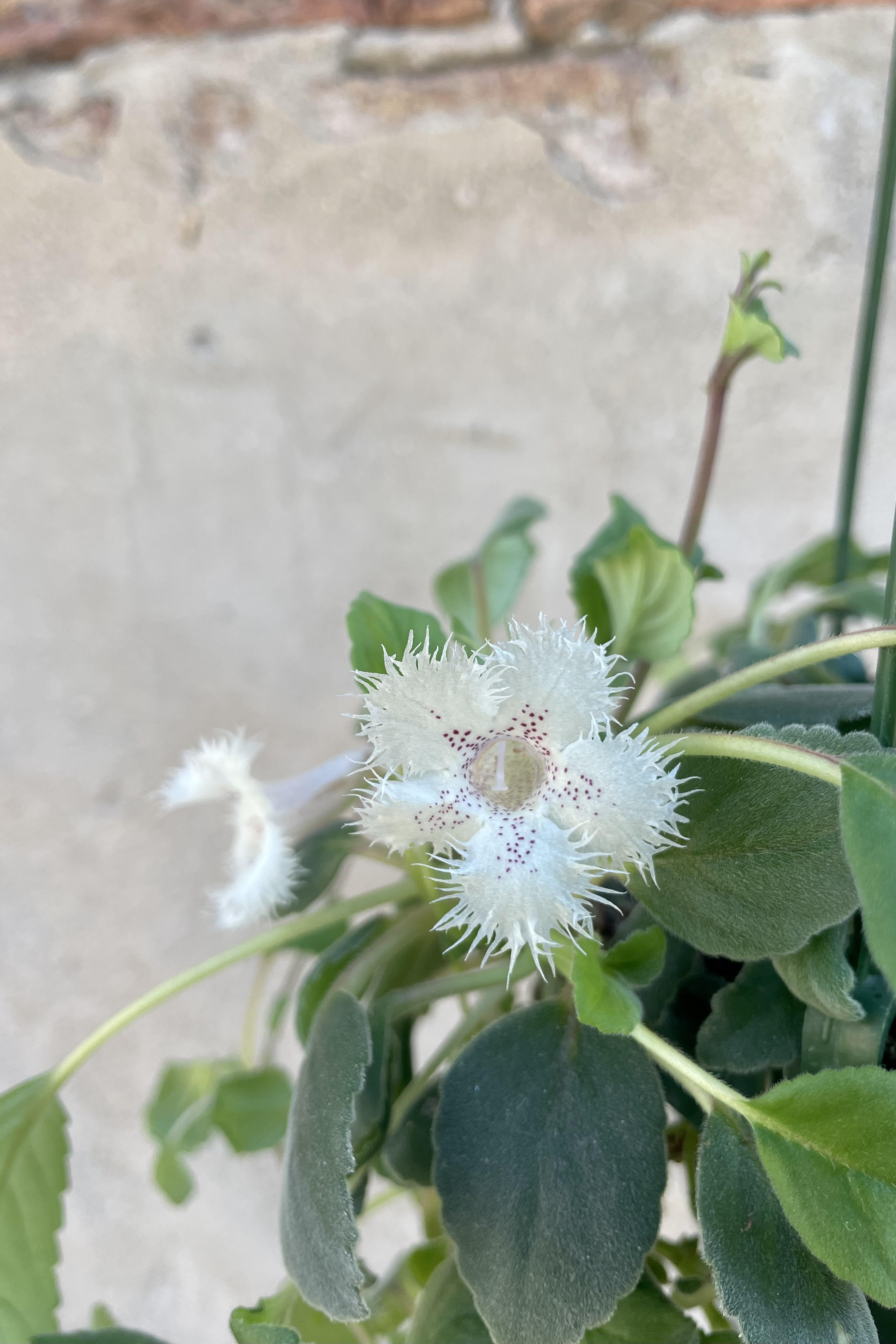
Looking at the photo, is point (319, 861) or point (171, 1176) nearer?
point (319, 861)

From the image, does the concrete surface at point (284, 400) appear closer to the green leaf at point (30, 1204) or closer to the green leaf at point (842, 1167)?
the green leaf at point (30, 1204)

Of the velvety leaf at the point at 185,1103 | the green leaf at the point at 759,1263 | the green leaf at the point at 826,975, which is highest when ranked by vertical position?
the green leaf at the point at 826,975

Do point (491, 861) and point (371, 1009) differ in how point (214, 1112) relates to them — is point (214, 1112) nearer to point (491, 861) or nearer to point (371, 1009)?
point (371, 1009)

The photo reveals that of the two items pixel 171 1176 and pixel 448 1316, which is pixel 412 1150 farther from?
pixel 171 1176

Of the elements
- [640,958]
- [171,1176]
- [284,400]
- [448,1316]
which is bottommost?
[171,1176]

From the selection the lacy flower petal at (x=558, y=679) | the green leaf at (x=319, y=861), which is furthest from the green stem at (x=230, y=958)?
the lacy flower petal at (x=558, y=679)

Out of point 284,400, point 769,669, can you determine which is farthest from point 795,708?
point 284,400

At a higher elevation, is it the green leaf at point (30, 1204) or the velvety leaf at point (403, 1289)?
the green leaf at point (30, 1204)
